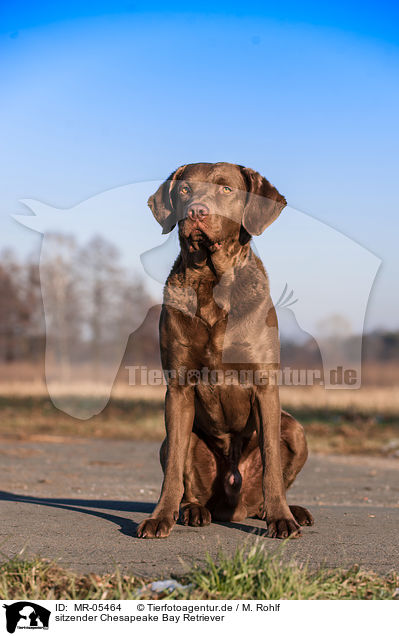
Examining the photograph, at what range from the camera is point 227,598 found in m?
2.65

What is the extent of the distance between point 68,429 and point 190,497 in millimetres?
12227

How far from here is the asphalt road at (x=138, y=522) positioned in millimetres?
3367

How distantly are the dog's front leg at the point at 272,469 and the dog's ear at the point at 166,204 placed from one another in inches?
52.8

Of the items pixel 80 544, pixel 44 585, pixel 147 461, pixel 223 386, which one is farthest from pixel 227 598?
pixel 147 461

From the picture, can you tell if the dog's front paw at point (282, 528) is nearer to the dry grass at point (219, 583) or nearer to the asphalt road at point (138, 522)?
the asphalt road at point (138, 522)

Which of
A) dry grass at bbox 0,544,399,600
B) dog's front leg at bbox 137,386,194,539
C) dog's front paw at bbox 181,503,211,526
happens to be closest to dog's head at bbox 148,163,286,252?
dog's front leg at bbox 137,386,194,539

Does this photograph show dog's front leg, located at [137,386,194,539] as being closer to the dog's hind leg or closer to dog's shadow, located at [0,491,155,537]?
dog's shadow, located at [0,491,155,537]

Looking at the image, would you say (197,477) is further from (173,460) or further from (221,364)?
(221,364)

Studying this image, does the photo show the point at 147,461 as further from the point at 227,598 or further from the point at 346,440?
the point at 227,598

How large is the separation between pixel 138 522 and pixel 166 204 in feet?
7.09

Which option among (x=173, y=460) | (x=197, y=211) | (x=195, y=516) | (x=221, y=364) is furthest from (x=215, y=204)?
(x=195, y=516)
